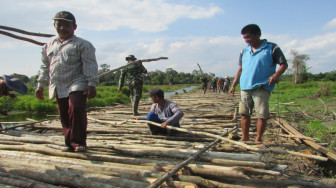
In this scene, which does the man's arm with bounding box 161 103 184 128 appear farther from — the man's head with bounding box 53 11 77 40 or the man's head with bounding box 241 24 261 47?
the man's head with bounding box 53 11 77 40

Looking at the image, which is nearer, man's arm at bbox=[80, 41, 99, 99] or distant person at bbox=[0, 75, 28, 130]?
distant person at bbox=[0, 75, 28, 130]

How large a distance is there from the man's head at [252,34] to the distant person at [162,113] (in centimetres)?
120

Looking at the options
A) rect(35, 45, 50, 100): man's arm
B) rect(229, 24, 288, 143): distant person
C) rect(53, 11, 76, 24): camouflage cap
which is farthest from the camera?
rect(229, 24, 288, 143): distant person

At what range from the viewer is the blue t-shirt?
8.39 ft

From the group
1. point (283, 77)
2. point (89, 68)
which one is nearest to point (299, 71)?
point (283, 77)

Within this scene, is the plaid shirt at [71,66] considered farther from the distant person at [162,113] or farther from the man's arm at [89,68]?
the distant person at [162,113]

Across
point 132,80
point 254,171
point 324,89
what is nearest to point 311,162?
point 254,171

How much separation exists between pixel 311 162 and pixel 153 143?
1.65m

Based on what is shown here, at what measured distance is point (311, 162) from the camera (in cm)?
233

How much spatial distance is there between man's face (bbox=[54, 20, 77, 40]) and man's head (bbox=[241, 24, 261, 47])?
73.2 inches

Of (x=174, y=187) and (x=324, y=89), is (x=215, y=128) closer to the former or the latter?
(x=174, y=187)

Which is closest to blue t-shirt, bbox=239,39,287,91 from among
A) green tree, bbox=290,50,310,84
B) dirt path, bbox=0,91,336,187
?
dirt path, bbox=0,91,336,187

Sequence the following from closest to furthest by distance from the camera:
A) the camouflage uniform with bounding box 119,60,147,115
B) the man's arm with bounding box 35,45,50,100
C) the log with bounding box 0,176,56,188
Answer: the log with bounding box 0,176,56,188
the man's arm with bounding box 35,45,50,100
the camouflage uniform with bounding box 119,60,147,115

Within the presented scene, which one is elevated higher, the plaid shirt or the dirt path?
the plaid shirt
